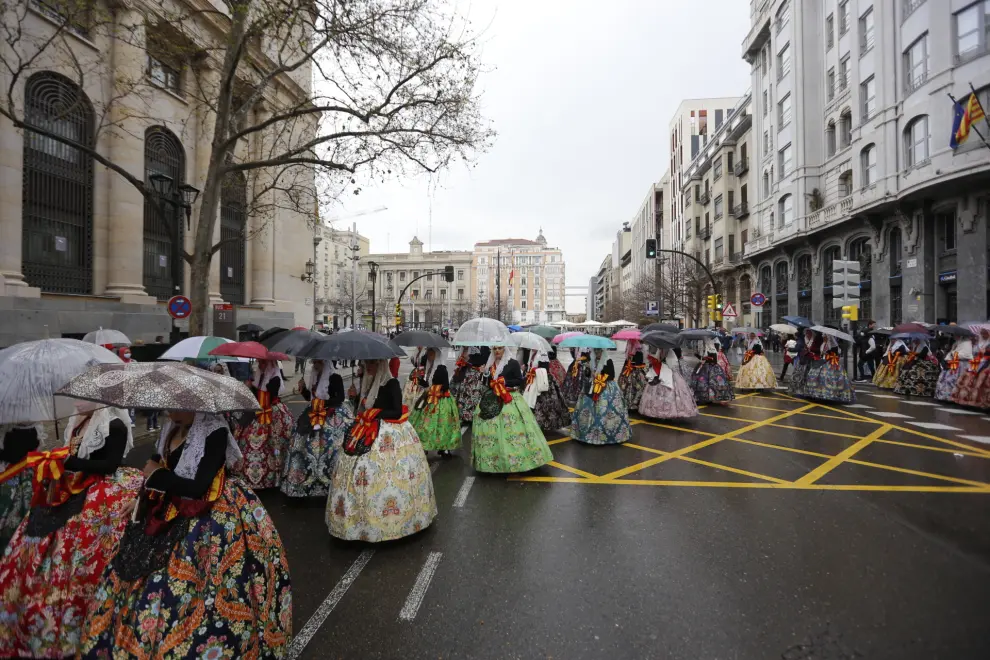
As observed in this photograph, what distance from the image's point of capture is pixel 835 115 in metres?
27.9

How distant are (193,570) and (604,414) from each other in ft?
21.7

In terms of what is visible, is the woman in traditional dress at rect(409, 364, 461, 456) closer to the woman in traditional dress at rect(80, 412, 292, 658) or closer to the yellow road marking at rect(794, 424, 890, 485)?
the woman in traditional dress at rect(80, 412, 292, 658)

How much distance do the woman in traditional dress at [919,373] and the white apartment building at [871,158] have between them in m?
8.19

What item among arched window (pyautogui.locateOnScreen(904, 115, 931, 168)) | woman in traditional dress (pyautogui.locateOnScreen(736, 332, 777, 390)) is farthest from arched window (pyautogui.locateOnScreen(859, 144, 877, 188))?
woman in traditional dress (pyautogui.locateOnScreen(736, 332, 777, 390))

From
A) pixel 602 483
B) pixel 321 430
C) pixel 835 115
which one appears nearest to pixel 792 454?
pixel 602 483

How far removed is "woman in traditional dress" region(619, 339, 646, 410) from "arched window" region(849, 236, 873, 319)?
2168 cm

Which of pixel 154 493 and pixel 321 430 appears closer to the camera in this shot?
pixel 154 493

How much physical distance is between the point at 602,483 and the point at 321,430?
11.8 feet

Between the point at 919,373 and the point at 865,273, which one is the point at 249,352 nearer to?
the point at 919,373

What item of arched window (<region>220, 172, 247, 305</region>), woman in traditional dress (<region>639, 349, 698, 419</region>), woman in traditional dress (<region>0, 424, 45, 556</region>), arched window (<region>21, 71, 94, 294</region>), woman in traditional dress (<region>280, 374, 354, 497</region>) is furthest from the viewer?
arched window (<region>220, 172, 247, 305</region>)

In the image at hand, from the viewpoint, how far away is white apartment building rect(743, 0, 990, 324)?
62.7 feet

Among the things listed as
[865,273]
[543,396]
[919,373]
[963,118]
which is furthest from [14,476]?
[865,273]

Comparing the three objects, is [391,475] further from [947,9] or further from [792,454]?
[947,9]

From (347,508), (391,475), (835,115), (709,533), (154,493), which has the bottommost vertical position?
(709,533)
